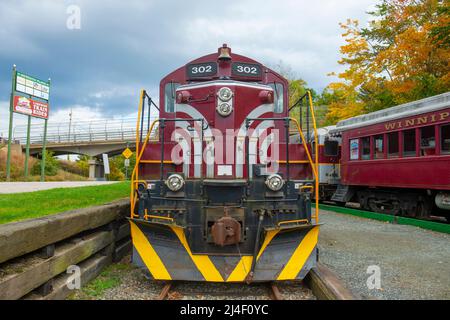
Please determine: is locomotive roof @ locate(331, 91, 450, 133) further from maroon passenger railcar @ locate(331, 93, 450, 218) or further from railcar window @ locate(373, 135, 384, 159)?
railcar window @ locate(373, 135, 384, 159)

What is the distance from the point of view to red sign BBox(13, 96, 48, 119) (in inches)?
951

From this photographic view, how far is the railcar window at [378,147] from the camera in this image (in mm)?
12062

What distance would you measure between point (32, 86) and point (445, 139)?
2515cm

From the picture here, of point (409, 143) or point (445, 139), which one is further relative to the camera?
point (409, 143)

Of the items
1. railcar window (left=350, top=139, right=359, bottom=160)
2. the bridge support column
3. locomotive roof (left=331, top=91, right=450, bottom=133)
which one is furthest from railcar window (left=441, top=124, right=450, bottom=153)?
the bridge support column

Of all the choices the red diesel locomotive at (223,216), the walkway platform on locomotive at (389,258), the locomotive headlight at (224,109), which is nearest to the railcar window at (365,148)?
the walkway platform on locomotive at (389,258)

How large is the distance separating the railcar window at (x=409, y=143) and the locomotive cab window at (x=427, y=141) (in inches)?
12.9

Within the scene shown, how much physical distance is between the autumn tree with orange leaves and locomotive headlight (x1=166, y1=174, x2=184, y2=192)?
1248 cm

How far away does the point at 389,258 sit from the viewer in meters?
6.07

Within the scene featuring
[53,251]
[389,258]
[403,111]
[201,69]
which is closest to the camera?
[53,251]

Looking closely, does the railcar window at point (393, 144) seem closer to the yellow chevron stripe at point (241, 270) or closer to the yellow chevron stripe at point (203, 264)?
the yellow chevron stripe at point (241, 270)

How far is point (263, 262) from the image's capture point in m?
4.62

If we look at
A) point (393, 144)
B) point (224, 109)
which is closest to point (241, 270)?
point (224, 109)

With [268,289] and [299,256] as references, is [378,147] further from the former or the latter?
[268,289]
